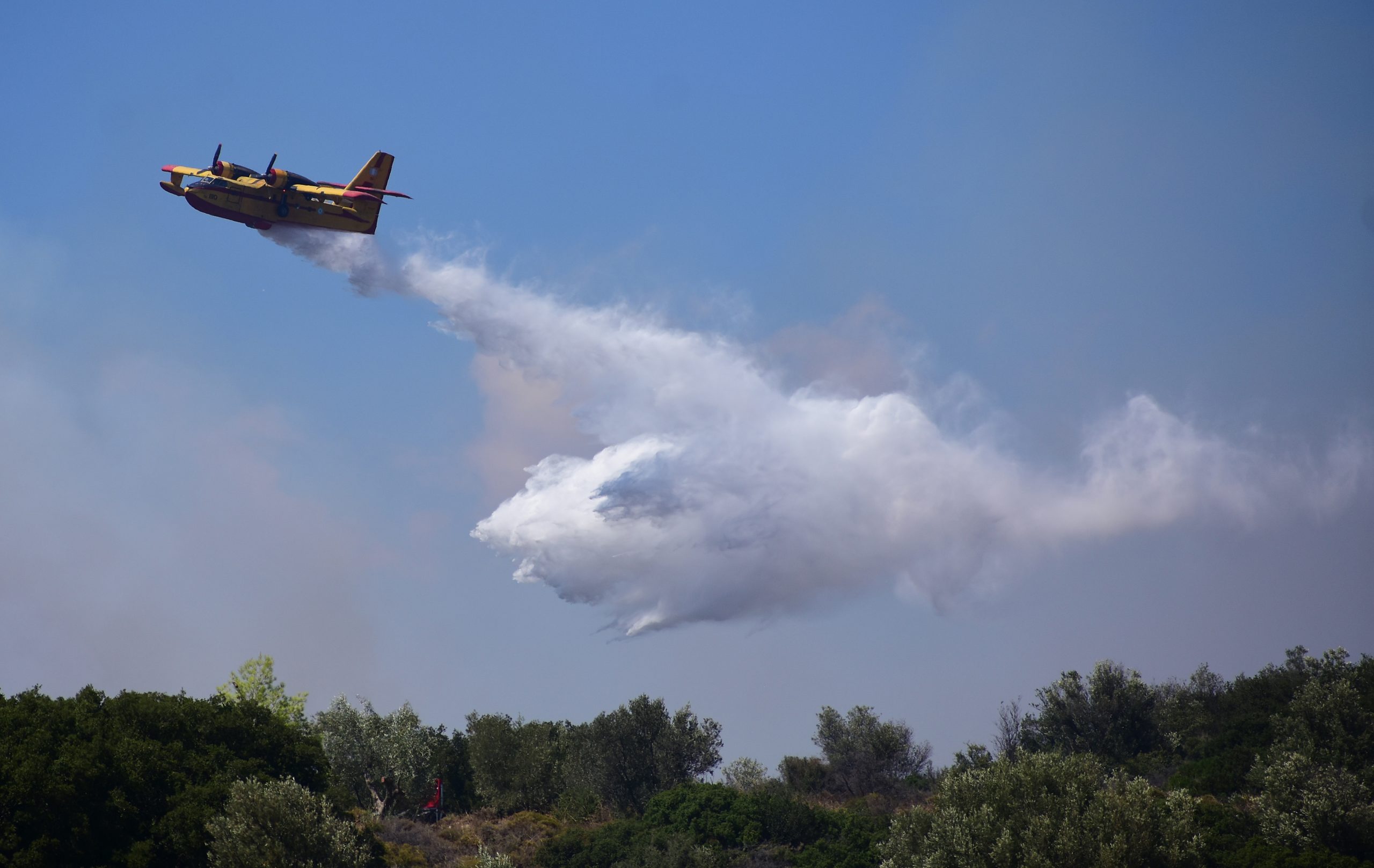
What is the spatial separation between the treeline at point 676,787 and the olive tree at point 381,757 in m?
0.14

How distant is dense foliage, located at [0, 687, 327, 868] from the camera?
1350 inches

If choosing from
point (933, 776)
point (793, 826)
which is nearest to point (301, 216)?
point (793, 826)

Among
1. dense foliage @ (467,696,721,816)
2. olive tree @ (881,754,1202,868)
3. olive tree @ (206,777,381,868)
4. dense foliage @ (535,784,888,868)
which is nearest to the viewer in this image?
olive tree @ (206,777,381,868)

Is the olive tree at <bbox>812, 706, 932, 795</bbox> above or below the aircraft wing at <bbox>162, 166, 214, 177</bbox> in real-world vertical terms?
below

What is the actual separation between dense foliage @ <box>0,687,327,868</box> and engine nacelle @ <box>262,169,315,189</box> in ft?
99.2

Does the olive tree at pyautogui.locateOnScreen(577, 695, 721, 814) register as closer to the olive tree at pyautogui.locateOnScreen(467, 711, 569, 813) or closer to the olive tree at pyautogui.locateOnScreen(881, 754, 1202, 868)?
the olive tree at pyautogui.locateOnScreen(467, 711, 569, 813)

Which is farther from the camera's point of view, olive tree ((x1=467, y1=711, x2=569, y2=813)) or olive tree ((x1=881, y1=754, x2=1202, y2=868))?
olive tree ((x1=467, y1=711, x2=569, y2=813))

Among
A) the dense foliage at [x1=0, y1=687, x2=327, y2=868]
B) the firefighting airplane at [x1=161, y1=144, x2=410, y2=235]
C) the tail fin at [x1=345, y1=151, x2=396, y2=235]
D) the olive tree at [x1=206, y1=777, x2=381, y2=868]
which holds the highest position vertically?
the tail fin at [x1=345, y1=151, x2=396, y2=235]

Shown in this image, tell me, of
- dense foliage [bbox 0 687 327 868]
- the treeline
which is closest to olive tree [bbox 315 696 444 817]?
the treeline

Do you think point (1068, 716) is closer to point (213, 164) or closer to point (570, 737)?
point (570, 737)

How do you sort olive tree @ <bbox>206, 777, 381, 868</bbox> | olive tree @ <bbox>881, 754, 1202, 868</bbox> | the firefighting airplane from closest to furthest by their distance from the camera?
olive tree @ <bbox>206, 777, 381, 868</bbox>
olive tree @ <bbox>881, 754, 1202, 868</bbox>
the firefighting airplane

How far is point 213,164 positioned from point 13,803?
37.5m

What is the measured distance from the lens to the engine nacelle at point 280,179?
6112cm

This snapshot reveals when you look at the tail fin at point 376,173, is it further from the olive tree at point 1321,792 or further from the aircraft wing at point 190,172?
the olive tree at point 1321,792
